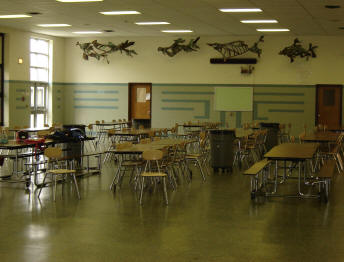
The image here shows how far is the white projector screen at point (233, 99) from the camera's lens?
20.3 m

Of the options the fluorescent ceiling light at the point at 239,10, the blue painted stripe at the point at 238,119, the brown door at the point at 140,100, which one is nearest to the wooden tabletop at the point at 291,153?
the fluorescent ceiling light at the point at 239,10

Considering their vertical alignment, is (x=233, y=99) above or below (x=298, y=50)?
below

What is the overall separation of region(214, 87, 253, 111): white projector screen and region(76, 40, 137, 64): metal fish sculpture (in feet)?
12.1

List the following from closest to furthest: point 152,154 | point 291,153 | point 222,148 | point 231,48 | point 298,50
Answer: point 152,154
point 291,153
point 222,148
point 298,50
point 231,48

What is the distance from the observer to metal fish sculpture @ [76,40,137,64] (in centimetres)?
2102

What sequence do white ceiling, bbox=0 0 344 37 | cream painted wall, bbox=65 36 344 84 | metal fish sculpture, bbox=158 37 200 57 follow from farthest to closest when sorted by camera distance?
metal fish sculpture, bbox=158 37 200 57 → cream painted wall, bbox=65 36 344 84 → white ceiling, bbox=0 0 344 37

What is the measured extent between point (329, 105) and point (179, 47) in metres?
5.86

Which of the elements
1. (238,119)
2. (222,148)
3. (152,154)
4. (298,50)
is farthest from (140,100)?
(152,154)

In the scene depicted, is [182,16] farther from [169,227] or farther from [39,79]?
[169,227]

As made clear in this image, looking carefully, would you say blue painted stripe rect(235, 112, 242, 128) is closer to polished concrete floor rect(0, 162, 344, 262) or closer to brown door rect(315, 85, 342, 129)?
brown door rect(315, 85, 342, 129)

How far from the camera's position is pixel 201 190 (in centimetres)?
944

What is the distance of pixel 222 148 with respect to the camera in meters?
11.7

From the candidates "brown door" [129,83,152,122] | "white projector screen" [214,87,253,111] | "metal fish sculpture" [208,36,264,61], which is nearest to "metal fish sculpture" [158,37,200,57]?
"metal fish sculpture" [208,36,264,61]

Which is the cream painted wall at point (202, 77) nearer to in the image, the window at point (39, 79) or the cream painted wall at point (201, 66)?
the cream painted wall at point (201, 66)
